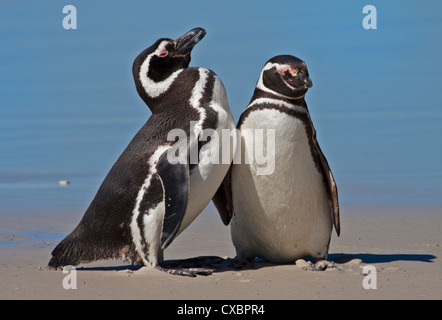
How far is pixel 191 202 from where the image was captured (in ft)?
21.4

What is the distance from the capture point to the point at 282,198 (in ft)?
21.9

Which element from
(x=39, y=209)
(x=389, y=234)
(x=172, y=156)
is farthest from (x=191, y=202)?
(x=39, y=209)

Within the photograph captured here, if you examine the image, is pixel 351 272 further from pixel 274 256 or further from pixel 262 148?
pixel 262 148

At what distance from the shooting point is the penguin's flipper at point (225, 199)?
6938 mm

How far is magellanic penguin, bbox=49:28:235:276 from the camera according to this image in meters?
6.35

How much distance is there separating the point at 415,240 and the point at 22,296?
3.48m

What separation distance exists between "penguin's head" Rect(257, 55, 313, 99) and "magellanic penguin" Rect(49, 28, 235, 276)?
1.26 ft

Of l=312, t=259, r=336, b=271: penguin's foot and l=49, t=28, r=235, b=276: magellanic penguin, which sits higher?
l=49, t=28, r=235, b=276: magellanic penguin

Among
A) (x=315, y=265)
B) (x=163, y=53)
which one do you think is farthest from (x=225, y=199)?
(x=163, y=53)
